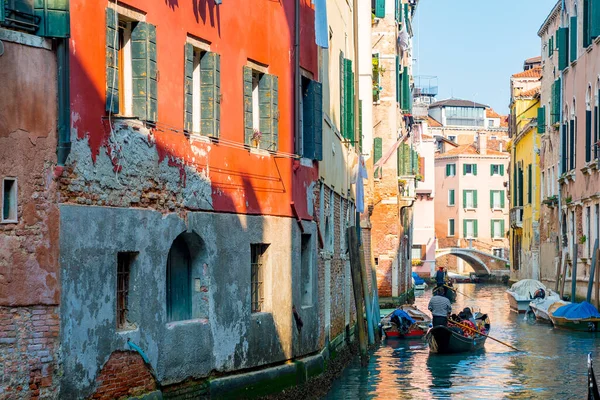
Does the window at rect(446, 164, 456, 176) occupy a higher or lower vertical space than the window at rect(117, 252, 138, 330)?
higher

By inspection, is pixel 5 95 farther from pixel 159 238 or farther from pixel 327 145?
pixel 327 145

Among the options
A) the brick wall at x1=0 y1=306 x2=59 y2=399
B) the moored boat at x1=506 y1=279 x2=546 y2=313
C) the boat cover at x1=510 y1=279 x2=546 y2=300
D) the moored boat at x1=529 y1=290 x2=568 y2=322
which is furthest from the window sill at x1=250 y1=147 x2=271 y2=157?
the boat cover at x1=510 y1=279 x2=546 y2=300

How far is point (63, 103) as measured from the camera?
9125 millimetres

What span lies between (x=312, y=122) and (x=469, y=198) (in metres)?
59.6

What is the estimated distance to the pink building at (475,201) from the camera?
7300cm

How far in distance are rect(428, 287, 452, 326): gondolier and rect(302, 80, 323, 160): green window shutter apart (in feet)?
25.3

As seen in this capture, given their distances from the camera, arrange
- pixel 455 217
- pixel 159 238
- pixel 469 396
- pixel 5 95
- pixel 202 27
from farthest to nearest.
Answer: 1. pixel 455 217
2. pixel 469 396
3. pixel 202 27
4. pixel 159 238
5. pixel 5 95

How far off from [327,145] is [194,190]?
641cm

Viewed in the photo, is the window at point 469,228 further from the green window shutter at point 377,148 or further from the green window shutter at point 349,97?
the green window shutter at point 349,97

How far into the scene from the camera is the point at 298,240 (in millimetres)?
14141

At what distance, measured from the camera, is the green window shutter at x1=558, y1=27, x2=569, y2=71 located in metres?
34.6

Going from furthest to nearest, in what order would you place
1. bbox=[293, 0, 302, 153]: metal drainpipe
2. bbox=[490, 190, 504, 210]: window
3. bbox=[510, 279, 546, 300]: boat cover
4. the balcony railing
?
bbox=[490, 190, 504, 210]: window < the balcony railing < bbox=[510, 279, 546, 300]: boat cover < bbox=[293, 0, 302, 153]: metal drainpipe

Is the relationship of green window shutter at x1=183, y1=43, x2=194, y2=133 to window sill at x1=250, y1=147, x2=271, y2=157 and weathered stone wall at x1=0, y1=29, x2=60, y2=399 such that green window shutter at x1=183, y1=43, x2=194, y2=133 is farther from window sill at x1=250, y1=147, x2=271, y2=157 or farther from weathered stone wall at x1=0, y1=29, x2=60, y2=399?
weathered stone wall at x1=0, y1=29, x2=60, y2=399

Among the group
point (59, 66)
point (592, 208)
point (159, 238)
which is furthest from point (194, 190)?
point (592, 208)
